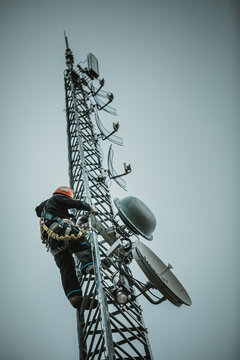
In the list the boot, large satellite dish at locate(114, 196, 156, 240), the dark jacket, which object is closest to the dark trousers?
the boot

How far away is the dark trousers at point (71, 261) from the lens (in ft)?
13.5

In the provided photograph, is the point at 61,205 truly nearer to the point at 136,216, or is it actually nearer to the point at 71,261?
the point at 71,261

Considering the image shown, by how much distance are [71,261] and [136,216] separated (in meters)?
1.58

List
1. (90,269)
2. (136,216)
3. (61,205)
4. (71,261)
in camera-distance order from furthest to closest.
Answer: (61,205)
(136,216)
(71,261)
(90,269)

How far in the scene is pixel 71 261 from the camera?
4426 millimetres

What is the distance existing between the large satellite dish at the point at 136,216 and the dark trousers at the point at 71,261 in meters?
0.99

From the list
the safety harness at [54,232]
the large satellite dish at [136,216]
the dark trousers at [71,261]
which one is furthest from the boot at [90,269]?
the large satellite dish at [136,216]

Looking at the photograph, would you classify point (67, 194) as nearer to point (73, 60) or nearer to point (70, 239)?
point (70, 239)

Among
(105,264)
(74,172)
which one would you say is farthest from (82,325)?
(74,172)

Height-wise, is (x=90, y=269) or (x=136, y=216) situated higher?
(x=136, y=216)

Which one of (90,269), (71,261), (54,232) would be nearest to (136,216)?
(90,269)

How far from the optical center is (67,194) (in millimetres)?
5094

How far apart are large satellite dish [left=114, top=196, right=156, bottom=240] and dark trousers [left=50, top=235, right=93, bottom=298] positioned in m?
0.99

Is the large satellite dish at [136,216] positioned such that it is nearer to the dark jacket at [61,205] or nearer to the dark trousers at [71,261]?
the dark jacket at [61,205]
